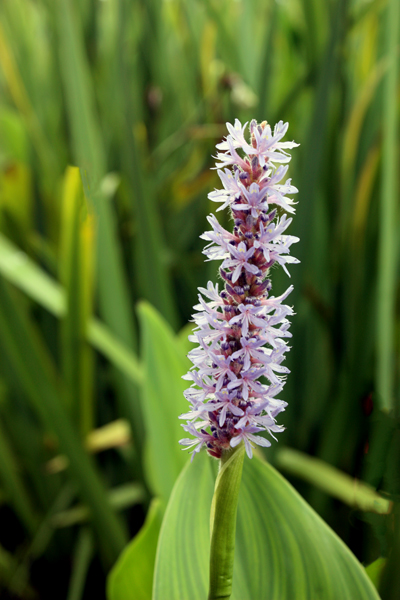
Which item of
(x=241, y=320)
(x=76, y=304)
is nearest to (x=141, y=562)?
(x=241, y=320)

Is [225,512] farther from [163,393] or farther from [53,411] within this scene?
[53,411]

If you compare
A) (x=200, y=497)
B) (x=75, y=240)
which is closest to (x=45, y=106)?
(x=75, y=240)

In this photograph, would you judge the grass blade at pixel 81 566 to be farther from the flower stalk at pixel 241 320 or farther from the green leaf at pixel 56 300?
the flower stalk at pixel 241 320

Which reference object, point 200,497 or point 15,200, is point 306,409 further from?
point 15,200

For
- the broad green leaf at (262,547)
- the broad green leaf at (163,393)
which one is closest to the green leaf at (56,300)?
the broad green leaf at (163,393)

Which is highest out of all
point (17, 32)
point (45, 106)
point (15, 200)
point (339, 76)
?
point (17, 32)

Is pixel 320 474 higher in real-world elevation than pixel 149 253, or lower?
lower
